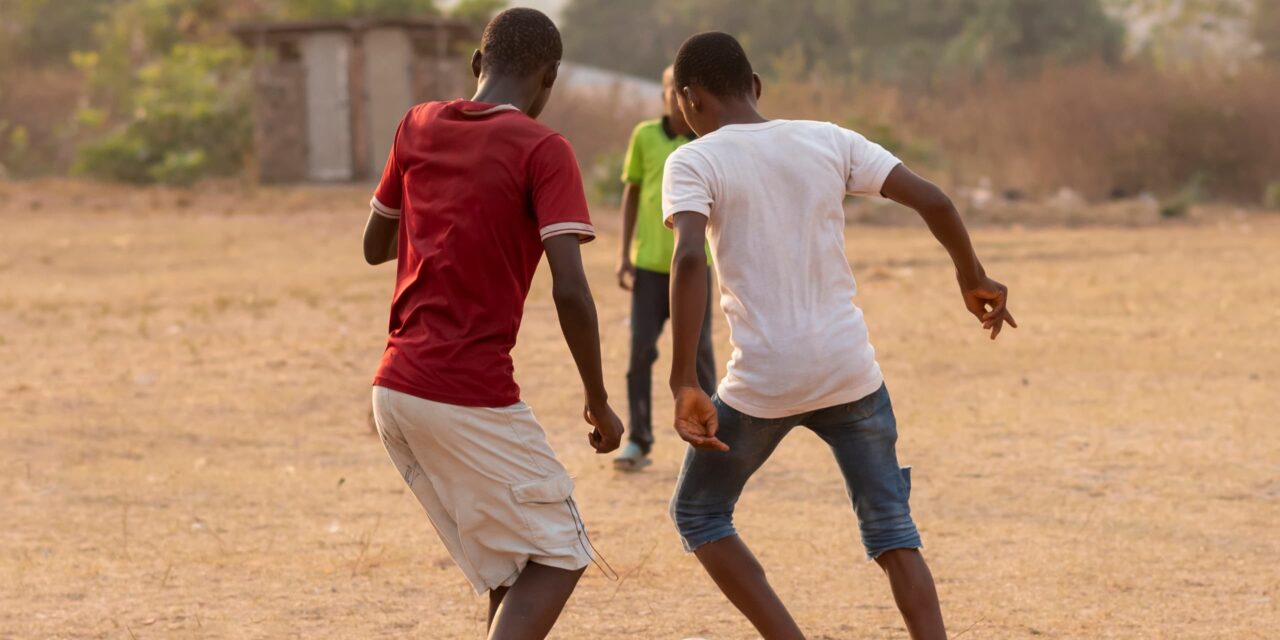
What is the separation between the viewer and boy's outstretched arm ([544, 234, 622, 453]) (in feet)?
9.73

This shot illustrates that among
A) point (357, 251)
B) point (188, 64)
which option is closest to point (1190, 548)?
point (357, 251)

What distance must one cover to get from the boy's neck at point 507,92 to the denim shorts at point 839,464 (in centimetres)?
77

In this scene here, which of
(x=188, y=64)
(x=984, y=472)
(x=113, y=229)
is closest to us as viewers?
(x=984, y=472)

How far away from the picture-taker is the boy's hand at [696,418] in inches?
124

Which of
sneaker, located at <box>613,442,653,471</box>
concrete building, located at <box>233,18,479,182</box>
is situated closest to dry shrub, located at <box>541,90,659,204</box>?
concrete building, located at <box>233,18,479,182</box>

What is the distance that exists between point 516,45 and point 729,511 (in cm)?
111

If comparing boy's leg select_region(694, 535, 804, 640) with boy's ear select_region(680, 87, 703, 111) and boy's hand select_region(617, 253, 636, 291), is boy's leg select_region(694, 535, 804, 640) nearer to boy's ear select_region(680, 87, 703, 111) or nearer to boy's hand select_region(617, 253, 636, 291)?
boy's ear select_region(680, 87, 703, 111)

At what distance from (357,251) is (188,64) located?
490 inches

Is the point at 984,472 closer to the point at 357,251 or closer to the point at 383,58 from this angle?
the point at 357,251

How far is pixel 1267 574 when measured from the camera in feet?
15.7

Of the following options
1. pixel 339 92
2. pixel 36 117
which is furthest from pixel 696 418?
pixel 36 117

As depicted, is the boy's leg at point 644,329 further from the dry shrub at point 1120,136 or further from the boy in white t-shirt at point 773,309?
the dry shrub at point 1120,136

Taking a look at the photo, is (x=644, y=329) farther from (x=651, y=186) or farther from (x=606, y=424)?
(x=606, y=424)

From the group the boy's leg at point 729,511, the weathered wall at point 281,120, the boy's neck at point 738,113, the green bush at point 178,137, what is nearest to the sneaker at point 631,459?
the boy's leg at point 729,511
